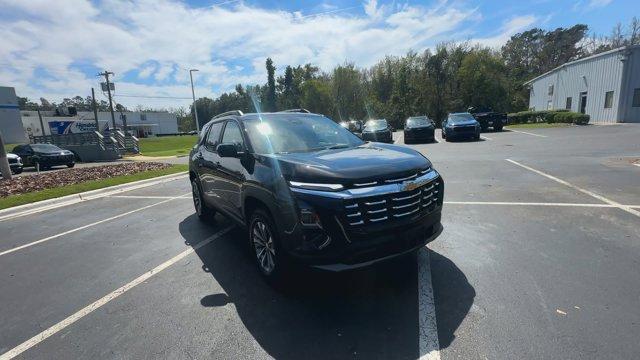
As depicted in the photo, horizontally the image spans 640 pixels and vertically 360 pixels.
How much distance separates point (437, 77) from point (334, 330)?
4827 cm

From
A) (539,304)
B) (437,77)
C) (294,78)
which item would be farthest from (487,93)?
(539,304)

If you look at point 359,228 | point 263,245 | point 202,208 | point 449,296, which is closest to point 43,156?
point 202,208

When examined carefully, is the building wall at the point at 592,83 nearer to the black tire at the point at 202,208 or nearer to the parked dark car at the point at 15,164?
the black tire at the point at 202,208

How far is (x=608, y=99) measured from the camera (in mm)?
27219

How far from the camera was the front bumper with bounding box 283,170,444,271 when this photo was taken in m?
2.94

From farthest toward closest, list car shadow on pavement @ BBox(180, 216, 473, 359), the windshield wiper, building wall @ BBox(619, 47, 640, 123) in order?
building wall @ BBox(619, 47, 640, 123) → the windshield wiper → car shadow on pavement @ BBox(180, 216, 473, 359)

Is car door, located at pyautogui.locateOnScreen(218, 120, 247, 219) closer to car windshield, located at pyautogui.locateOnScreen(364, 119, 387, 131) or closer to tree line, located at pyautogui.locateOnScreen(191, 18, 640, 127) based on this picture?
car windshield, located at pyautogui.locateOnScreen(364, 119, 387, 131)

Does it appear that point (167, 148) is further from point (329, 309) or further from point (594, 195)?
point (329, 309)

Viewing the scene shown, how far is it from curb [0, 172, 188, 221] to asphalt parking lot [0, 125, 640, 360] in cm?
211

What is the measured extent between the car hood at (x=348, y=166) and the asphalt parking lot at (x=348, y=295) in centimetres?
119

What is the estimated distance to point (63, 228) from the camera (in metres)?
6.58

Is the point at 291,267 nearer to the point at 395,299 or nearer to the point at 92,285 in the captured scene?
the point at 395,299

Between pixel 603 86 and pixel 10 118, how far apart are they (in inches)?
2587

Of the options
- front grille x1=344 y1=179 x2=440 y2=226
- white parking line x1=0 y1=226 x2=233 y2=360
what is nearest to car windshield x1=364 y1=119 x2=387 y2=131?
white parking line x1=0 y1=226 x2=233 y2=360
